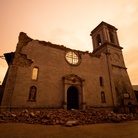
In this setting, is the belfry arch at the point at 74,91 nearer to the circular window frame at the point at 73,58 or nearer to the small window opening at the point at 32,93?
the circular window frame at the point at 73,58

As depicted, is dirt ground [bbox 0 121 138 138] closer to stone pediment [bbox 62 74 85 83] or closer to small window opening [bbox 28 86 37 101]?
small window opening [bbox 28 86 37 101]

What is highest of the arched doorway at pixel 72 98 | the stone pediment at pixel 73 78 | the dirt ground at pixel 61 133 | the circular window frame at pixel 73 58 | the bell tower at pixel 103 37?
the bell tower at pixel 103 37

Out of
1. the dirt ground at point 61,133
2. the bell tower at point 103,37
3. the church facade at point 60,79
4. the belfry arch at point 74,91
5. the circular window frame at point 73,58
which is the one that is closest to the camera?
the dirt ground at point 61,133

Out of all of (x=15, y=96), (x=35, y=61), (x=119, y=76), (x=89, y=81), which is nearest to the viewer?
(x=15, y=96)

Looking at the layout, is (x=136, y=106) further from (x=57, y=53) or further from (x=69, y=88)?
(x=57, y=53)

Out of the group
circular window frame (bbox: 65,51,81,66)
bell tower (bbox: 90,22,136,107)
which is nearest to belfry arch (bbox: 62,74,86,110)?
circular window frame (bbox: 65,51,81,66)

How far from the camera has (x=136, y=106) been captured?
Result: 16984mm

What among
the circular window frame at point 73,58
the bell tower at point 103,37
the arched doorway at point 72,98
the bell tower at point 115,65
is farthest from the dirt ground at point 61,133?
the bell tower at point 103,37

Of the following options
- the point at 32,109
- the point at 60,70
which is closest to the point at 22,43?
the point at 60,70

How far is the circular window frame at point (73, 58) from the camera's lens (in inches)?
621

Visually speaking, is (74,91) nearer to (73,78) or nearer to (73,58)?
(73,78)

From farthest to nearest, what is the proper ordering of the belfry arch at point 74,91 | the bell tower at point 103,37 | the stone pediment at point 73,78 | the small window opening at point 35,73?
the bell tower at point 103,37
the stone pediment at point 73,78
the belfry arch at point 74,91
the small window opening at point 35,73

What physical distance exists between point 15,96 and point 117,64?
19.4m

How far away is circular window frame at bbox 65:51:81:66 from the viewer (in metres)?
15.8
